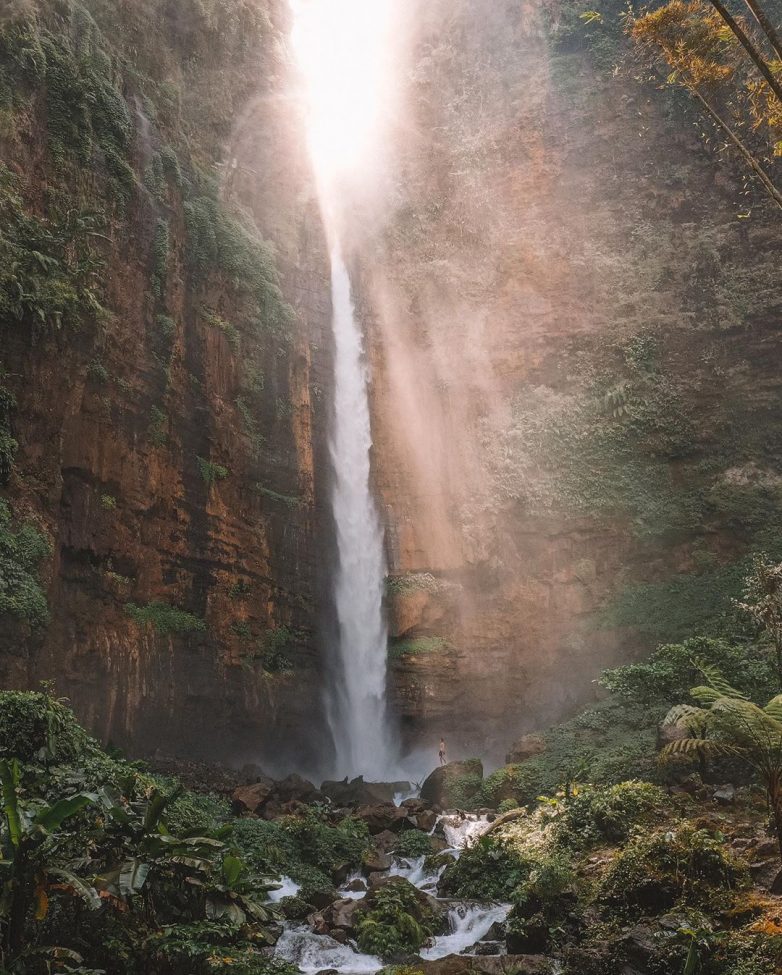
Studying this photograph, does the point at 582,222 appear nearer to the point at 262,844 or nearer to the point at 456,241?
the point at 456,241

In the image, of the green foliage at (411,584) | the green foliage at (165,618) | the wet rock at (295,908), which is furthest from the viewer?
the green foliage at (411,584)

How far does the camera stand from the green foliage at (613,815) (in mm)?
7871

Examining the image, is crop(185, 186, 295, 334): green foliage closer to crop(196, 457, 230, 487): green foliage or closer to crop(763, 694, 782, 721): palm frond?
crop(196, 457, 230, 487): green foliage

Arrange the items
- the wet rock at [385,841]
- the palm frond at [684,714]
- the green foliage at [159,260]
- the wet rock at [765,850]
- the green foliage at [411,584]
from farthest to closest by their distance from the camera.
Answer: the green foliage at [411,584] → the green foliage at [159,260] → the wet rock at [385,841] → the palm frond at [684,714] → the wet rock at [765,850]

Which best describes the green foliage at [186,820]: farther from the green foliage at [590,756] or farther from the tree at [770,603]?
the tree at [770,603]

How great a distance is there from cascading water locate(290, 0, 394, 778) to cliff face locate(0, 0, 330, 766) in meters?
0.88

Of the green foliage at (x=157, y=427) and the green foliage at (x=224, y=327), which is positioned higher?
the green foliage at (x=224, y=327)

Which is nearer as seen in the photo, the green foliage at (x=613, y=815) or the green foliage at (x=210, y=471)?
the green foliage at (x=613, y=815)

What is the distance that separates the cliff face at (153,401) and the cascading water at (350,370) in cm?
88

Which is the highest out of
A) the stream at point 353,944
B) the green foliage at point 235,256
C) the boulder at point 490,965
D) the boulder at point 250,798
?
the green foliage at point 235,256

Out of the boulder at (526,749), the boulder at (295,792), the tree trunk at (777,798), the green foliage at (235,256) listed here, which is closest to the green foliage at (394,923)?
the tree trunk at (777,798)

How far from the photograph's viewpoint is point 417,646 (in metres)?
19.0

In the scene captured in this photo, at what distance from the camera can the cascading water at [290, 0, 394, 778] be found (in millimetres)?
18266

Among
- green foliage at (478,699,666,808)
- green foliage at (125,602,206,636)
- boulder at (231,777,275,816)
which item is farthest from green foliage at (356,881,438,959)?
green foliage at (125,602,206,636)
